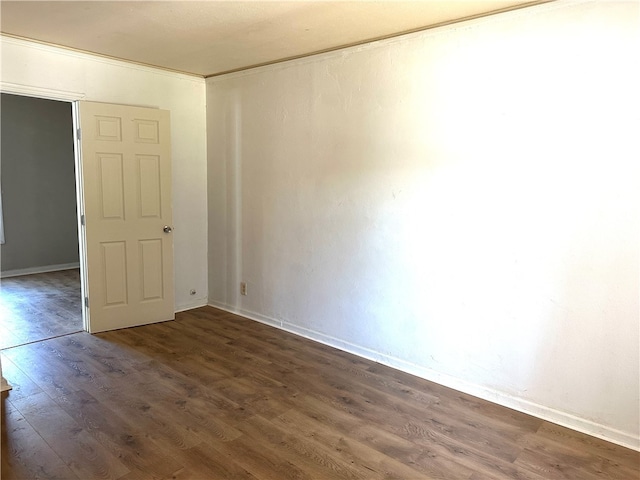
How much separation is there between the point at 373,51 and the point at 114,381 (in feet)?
9.65

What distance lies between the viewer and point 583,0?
2373mm

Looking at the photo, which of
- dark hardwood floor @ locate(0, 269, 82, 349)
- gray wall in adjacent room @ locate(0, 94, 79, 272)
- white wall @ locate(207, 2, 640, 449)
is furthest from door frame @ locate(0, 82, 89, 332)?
gray wall in adjacent room @ locate(0, 94, 79, 272)

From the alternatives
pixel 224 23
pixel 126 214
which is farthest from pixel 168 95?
pixel 224 23

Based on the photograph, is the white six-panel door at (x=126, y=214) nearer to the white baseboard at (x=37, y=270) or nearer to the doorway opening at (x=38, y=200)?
the doorway opening at (x=38, y=200)

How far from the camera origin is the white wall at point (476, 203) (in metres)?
2.38

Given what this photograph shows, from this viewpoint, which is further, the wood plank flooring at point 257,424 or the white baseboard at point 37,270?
the white baseboard at point 37,270

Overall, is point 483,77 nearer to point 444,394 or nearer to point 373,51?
point 373,51

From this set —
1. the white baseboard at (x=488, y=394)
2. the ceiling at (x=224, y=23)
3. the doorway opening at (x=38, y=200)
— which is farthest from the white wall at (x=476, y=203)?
the doorway opening at (x=38, y=200)

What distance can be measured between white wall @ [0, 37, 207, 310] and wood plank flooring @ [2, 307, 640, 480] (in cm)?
131

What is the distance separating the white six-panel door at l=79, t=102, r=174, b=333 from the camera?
381 cm

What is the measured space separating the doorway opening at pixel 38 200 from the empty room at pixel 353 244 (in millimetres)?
2158

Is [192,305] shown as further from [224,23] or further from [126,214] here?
[224,23]

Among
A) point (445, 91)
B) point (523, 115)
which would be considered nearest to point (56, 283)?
point (445, 91)

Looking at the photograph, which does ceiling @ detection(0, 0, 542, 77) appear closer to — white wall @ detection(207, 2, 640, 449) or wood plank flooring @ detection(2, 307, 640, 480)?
white wall @ detection(207, 2, 640, 449)
